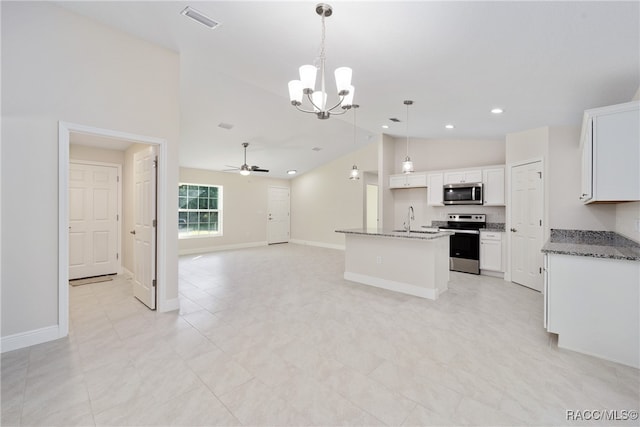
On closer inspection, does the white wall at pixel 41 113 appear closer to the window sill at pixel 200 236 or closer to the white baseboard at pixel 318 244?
the window sill at pixel 200 236

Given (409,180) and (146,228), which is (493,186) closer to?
(409,180)

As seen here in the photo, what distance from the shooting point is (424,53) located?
108 inches

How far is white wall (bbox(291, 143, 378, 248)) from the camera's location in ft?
27.5

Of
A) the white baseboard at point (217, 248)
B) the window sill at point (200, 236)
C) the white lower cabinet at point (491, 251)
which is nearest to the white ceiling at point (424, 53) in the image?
the white lower cabinet at point (491, 251)

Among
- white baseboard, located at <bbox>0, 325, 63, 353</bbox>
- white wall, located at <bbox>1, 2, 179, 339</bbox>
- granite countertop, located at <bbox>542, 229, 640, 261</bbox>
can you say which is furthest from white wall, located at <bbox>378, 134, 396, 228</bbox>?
white baseboard, located at <bbox>0, 325, 63, 353</bbox>

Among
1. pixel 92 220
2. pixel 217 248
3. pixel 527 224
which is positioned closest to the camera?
pixel 527 224

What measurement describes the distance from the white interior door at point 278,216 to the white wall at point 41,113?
263 inches

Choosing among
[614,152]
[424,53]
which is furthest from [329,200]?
[614,152]

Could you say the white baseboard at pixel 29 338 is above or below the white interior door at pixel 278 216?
below

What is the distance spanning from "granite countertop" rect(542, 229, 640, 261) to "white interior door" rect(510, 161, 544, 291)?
40 cm

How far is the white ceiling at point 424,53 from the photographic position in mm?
2135

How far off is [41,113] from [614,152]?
5.14m

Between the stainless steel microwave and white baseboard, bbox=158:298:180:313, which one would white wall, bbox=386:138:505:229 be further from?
white baseboard, bbox=158:298:180:313

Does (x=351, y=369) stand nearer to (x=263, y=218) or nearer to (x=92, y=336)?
(x=92, y=336)
